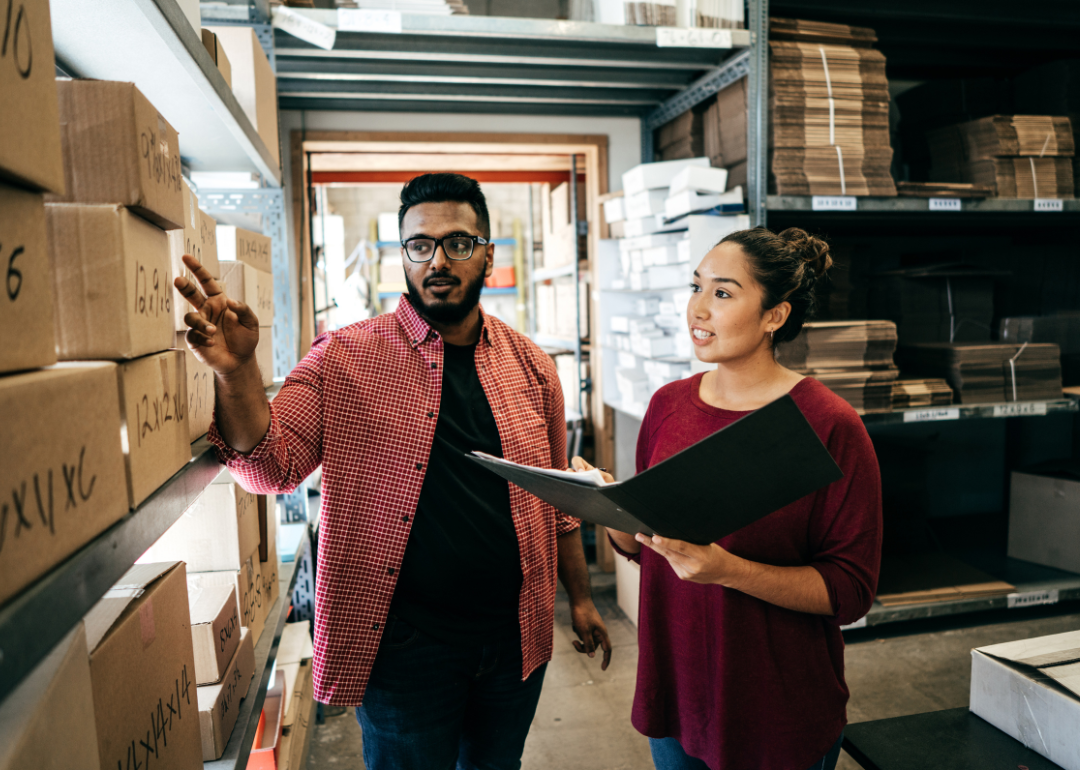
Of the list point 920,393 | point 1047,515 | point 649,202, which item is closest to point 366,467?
point 649,202

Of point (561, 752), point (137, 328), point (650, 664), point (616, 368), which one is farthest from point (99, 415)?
point (616, 368)

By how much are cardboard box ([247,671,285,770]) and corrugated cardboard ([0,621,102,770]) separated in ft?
3.34

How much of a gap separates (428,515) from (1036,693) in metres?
1.15

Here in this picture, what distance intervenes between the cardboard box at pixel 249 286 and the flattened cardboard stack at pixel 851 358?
1.97 m

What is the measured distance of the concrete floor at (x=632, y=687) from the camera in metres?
2.24

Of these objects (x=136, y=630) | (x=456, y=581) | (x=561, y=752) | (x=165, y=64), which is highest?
(x=165, y=64)

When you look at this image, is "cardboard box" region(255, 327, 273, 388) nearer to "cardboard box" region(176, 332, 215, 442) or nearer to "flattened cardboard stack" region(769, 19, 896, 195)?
"cardboard box" region(176, 332, 215, 442)

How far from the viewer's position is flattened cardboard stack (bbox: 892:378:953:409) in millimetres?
2760

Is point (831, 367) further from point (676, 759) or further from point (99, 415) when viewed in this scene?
point (99, 415)

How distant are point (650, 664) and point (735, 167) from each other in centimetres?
223

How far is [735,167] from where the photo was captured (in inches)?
Answer: 111

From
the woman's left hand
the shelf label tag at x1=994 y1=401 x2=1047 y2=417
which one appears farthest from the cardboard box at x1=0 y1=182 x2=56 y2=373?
the shelf label tag at x1=994 y1=401 x2=1047 y2=417

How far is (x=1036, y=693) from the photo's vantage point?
44.4 inches

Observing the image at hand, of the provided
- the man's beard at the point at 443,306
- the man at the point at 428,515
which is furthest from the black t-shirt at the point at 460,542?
the man's beard at the point at 443,306
